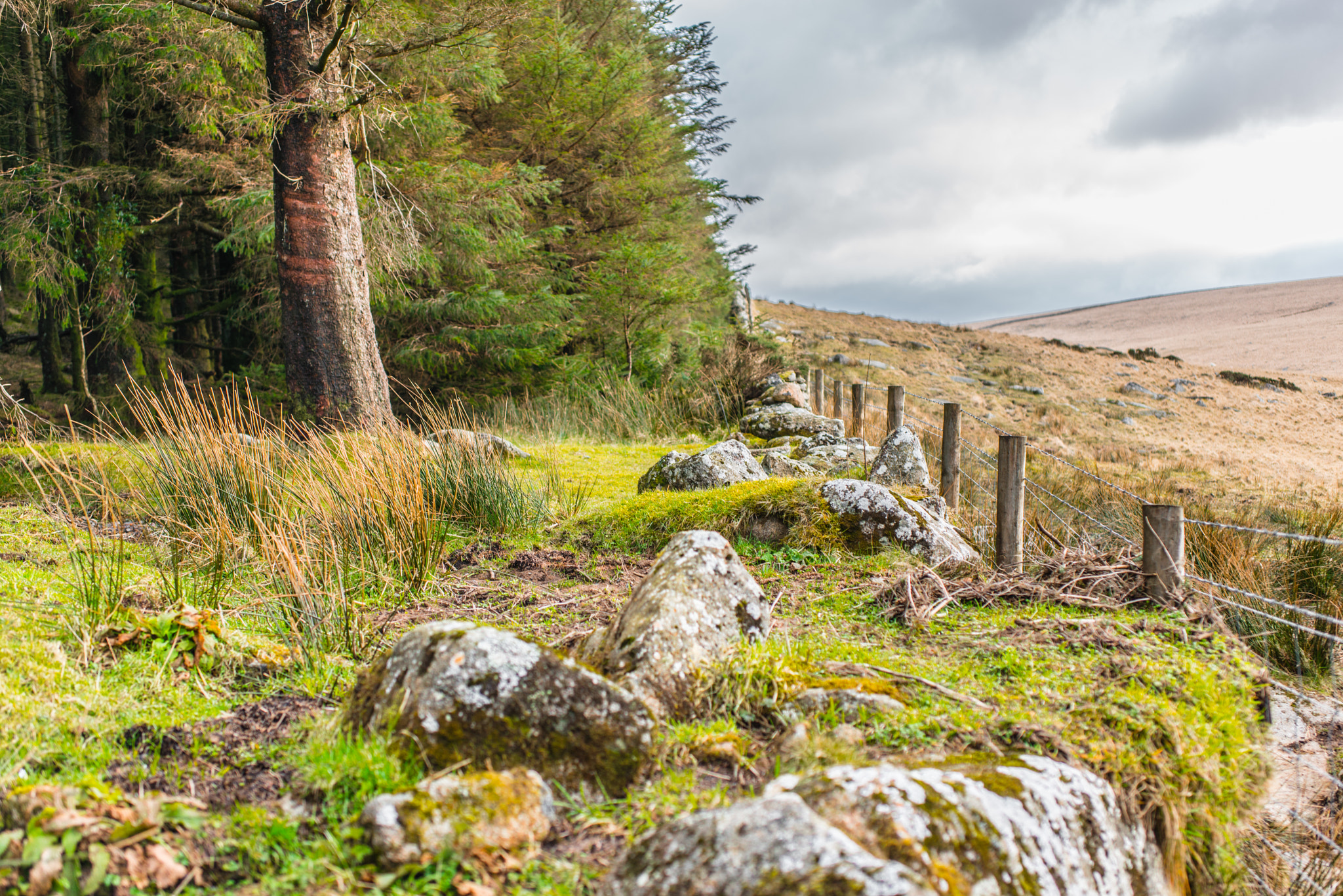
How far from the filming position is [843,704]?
2.31 meters

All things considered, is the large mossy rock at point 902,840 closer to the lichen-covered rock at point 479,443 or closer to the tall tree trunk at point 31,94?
the lichen-covered rock at point 479,443

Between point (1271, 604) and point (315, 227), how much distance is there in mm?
7486

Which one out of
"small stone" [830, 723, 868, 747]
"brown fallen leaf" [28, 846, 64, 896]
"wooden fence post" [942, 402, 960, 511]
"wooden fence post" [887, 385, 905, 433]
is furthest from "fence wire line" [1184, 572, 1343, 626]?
"wooden fence post" [887, 385, 905, 433]

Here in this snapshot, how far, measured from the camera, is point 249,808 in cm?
172

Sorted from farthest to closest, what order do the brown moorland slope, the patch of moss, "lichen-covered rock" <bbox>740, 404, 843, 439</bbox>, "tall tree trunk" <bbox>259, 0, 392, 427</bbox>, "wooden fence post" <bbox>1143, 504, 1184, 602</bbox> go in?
1. the brown moorland slope
2. "lichen-covered rock" <bbox>740, 404, 843, 439</bbox>
3. "tall tree trunk" <bbox>259, 0, 392, 427</bbox>
4. the patch of moss
5. "wooden fence post" <bbox>1143, 504, 1184, 602</bbox>

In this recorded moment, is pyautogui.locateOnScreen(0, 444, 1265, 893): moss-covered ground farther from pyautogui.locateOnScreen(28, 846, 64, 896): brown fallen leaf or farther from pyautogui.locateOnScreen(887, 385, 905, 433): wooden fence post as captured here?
pyautogui.locateOnScreen(887, 385, 905, 433): wooden fence post

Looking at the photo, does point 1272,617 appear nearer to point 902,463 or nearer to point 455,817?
point 455,817

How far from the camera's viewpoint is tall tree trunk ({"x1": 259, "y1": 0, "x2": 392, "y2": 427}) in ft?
20.8

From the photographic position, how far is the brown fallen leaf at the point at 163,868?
1.46m

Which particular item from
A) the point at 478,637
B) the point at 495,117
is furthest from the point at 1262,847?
the point at 495,117

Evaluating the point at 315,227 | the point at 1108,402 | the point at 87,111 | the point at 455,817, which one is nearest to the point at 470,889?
the point at 455,817

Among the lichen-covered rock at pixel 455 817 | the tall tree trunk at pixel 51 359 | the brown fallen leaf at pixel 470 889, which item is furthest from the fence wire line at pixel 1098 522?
the tall tree trunk at pixel 51 359

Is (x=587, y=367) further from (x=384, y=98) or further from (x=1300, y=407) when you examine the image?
(x=1300, y=407)

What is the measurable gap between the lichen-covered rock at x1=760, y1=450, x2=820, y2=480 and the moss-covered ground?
8.80 ft
